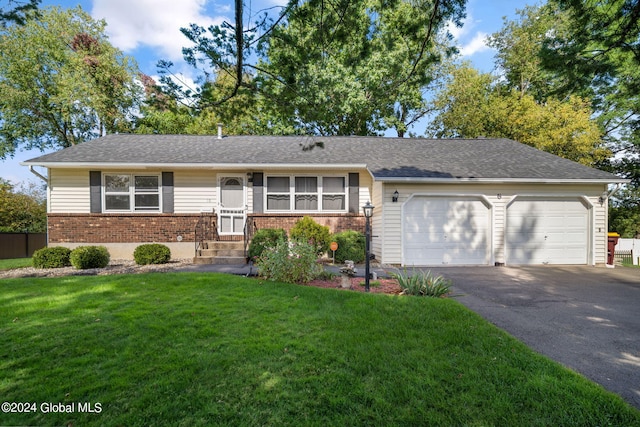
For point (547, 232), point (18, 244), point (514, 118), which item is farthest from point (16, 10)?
point (514, 118)

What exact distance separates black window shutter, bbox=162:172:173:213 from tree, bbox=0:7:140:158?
41.9ft

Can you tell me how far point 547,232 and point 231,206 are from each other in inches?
419

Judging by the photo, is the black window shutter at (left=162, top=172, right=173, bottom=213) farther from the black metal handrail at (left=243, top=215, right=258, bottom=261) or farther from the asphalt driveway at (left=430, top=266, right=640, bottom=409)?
the asphalt driveway at (left=430, top=266, right=640, bottom=409)

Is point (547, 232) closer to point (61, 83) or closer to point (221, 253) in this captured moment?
point (221, 253)

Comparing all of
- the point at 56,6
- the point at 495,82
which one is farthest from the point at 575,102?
the point at 56,6

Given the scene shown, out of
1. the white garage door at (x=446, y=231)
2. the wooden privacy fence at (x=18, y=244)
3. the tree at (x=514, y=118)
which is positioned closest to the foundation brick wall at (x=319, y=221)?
the white garage door at (x=446, y=231)

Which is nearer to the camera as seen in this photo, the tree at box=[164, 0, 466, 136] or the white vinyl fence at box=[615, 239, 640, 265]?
the tree at box=[164, 0, 466, 136]

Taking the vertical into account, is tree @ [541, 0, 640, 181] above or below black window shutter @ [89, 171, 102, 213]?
above

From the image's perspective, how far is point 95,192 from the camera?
9.84 meters

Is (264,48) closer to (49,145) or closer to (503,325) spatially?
(503,325)

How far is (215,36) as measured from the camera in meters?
3.88

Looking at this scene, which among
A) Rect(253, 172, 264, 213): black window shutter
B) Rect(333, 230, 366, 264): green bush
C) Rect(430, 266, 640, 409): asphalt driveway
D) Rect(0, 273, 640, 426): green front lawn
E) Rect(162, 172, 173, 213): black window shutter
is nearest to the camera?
Rect(0, 273, 640, 426): green front lawn

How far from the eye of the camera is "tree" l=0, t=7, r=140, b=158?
57.9ft

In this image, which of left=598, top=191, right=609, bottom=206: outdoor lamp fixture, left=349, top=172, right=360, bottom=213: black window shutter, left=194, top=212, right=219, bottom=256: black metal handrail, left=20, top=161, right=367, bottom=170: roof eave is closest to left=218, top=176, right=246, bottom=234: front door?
left=194, top=212, right=219, bottom=256: black metal handrail
